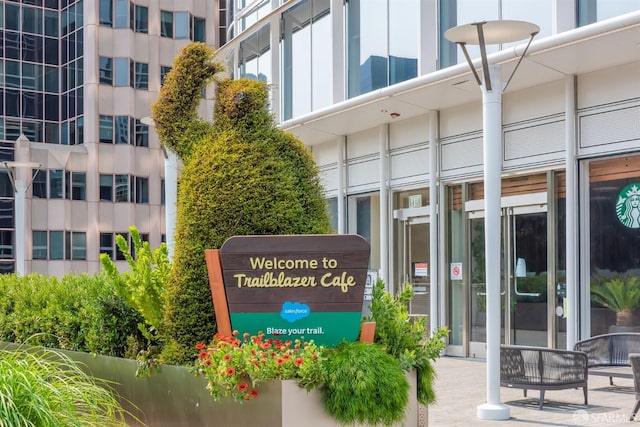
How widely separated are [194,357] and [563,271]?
897 centimetres

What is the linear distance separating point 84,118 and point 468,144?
114ft

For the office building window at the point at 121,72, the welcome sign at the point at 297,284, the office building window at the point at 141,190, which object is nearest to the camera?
the welcome sign at the point at 297,284

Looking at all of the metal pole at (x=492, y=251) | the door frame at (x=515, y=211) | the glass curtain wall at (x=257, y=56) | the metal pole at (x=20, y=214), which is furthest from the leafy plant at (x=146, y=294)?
the metal pole at (x=20, y=214)

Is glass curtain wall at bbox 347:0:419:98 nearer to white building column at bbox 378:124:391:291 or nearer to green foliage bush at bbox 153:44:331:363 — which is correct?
white building column at bbox 378:124:391:291

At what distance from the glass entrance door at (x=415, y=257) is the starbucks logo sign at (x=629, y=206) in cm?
474

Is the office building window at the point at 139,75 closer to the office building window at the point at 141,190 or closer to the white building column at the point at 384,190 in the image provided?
the office building window at the point at 141,190

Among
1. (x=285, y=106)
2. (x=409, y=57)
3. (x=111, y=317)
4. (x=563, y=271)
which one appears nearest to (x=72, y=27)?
(x=285, y=106)

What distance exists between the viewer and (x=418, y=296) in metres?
17.9

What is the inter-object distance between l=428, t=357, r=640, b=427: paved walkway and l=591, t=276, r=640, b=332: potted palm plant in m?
0.86

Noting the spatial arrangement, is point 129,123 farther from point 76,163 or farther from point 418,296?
point 418,296

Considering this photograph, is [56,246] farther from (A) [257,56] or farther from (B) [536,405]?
(B) [536,405]

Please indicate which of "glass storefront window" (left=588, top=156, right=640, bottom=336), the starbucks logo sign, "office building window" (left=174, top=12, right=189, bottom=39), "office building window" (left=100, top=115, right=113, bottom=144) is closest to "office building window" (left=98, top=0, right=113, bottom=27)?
"office building window" (left=174, top=12, right=189, bottom=39)

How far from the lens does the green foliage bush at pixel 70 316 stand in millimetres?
7863

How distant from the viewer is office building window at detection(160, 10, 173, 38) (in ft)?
164
